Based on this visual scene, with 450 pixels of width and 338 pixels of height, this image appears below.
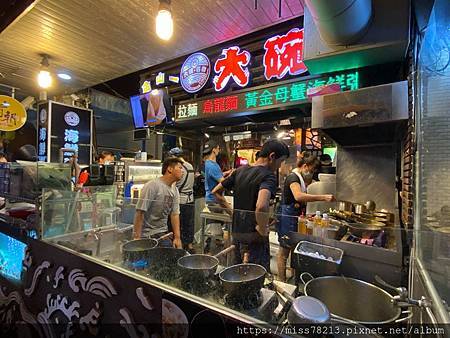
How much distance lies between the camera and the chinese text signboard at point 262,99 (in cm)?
306

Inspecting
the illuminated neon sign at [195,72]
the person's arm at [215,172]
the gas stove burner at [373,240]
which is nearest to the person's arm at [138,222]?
the gas stove burner at [373,240]

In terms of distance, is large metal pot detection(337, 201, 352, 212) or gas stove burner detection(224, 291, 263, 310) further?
large metal pot detection(337, 201, 352, 212)

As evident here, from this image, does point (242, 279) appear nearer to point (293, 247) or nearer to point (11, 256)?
point (293, 247)

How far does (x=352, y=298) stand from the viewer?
123cm

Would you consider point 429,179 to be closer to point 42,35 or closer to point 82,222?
point 82,222

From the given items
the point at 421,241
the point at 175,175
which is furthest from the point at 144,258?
the point at 421,241

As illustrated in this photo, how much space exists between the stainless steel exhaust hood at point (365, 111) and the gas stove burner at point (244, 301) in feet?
5.61

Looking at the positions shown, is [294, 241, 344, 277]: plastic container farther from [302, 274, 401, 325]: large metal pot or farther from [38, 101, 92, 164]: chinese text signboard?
[38, 101, 92, 164]: chinese text signboard

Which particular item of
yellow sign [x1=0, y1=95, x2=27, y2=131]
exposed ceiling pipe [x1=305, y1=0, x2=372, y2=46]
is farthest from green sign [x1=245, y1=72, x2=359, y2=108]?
yellow sign [x1=0, y1=95, x2=27, y2=131]

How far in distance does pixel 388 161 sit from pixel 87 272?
3168 mm

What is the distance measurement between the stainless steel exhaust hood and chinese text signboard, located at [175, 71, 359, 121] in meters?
0.81

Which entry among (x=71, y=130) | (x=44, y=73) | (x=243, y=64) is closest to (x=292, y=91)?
(x=243, y=64)

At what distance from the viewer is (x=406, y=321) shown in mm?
945

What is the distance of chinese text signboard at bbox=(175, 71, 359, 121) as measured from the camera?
3062 mm
